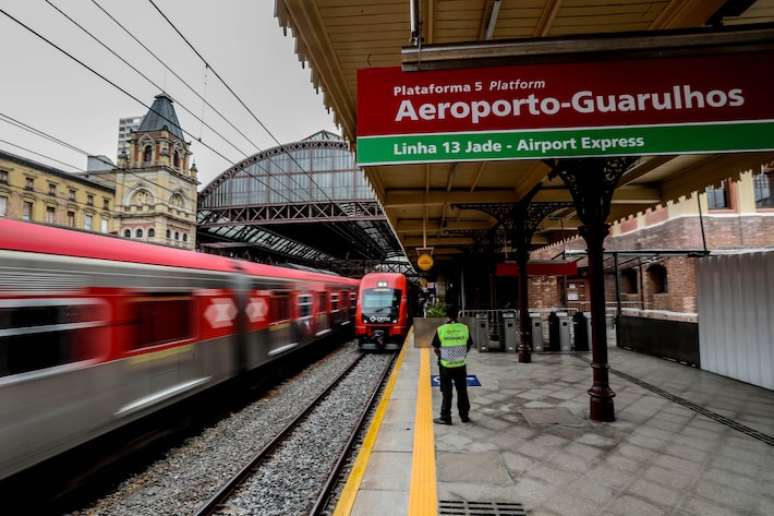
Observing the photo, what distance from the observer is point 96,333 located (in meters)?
3.64

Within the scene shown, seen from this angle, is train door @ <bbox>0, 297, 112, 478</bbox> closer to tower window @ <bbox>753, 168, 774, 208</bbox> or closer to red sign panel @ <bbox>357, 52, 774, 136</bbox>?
red sign panel @ <bbox>357, 52, 774, 136</bbox>

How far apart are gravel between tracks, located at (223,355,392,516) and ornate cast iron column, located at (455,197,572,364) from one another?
4155 millimetres

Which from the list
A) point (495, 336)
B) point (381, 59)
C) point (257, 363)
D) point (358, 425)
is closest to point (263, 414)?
point (257, 363)

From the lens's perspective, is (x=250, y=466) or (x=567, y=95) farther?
(x=250, y=466)

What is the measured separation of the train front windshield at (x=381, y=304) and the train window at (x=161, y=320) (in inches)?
280

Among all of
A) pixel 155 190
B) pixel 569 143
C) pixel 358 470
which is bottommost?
pixel 358 470

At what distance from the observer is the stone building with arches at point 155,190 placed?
107 ft

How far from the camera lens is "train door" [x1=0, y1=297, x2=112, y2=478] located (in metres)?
2.87

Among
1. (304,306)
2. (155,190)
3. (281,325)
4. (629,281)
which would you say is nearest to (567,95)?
(281,325)

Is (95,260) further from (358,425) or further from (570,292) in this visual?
(570,292)

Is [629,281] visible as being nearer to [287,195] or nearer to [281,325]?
[281,325]

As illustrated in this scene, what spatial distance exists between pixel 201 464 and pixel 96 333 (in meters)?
1.97

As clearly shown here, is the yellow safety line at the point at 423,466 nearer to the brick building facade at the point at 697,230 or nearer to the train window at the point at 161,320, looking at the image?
the train window at the point at 161,320

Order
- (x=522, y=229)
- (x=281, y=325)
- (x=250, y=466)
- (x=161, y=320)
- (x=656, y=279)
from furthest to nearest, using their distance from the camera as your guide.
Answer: (x=656, y=279), (x=522, y=229), (x=281, y=325), (x=161, y=320), (x=250, y=466)
